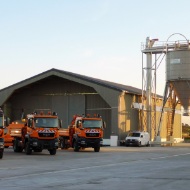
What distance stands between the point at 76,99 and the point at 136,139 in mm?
11029

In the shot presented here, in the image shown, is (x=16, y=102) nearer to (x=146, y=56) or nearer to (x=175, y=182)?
(x=146, y=56)

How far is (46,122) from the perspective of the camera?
110ft

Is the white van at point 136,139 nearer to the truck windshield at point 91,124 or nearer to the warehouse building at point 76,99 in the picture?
the warehouse building at point 76,99

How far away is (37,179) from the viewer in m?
16.7

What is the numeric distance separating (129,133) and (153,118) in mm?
6054

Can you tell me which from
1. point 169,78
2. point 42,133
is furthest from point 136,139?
point 42,133

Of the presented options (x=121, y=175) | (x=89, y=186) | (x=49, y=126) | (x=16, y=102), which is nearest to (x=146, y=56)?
(x=16, y=102)

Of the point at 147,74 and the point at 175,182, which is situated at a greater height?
the point at 147,74

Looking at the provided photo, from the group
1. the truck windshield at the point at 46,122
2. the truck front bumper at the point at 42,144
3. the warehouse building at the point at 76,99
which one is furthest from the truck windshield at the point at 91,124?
the warehouse building at the point at 76,99

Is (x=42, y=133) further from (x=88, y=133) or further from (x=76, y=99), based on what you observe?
(x=76, y=99)

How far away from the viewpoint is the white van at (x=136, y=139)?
5224cm

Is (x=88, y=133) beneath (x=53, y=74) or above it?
beneath

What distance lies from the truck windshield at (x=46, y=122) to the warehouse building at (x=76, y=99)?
66.7 feet

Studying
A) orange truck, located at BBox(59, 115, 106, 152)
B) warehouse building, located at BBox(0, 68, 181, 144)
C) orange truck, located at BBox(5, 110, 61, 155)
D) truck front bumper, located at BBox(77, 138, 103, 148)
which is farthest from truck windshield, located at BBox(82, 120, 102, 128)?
warehouse building, located at BBox(0, 68, 181, 144)
